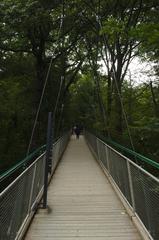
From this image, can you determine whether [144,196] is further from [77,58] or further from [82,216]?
[77,58]

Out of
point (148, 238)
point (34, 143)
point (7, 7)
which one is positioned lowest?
point (148, 238)

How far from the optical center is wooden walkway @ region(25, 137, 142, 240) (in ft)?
15.8

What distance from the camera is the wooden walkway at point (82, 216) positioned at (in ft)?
15.8

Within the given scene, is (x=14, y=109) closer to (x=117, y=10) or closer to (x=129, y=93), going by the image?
(x=129, y=93)

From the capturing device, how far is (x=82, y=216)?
230 inches

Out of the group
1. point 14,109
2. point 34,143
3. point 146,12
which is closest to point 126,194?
point 146,12

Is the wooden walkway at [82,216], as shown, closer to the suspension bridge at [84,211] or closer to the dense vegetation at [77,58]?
the suspension bridge at [84,211]

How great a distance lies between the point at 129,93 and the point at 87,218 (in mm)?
13483

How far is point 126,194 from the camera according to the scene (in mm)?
6574

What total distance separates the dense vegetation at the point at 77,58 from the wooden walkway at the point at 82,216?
1.84 meters

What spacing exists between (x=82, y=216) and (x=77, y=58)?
70.8 feet

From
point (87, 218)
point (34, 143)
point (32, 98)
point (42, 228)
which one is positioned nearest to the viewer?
point (42, 228)

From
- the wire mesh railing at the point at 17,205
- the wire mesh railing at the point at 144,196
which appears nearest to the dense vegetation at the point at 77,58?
the wire mesh railing at the point at 144,196

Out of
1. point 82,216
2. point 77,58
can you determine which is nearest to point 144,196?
point 82,216
